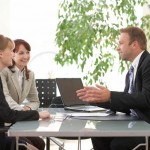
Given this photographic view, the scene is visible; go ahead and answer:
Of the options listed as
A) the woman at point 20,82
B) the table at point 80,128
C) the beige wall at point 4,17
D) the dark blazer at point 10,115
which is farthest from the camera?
the beige wall at point 4,17

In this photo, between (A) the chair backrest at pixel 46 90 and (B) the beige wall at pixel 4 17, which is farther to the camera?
(B) the beige wall at pixel 4 17

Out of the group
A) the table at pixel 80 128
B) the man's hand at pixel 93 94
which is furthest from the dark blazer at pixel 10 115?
the man's hand at pixel 93 94

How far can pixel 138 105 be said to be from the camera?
2.79 m

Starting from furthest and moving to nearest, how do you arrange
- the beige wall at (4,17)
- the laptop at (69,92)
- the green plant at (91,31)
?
the beige wall at (4,17), the green plant at (91,31), the laptop at (69,92)

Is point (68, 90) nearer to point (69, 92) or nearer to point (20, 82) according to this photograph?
point (69, 92)

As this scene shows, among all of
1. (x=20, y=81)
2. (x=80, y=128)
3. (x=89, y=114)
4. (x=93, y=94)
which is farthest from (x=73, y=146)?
(x=80, y=128)

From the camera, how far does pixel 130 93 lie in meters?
2.84

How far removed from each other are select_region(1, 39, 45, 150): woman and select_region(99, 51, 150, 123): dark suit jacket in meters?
1.03

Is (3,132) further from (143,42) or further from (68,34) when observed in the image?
(68,34)

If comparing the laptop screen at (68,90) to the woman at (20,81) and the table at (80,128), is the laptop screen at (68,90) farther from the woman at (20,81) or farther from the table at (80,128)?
the table at (80,128)

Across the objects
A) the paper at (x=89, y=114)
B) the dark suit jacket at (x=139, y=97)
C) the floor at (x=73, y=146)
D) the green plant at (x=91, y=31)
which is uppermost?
the green plant at (x=91, y=31)

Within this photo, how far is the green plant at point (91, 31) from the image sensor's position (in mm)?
5195

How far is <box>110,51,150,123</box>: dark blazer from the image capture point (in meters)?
2.77

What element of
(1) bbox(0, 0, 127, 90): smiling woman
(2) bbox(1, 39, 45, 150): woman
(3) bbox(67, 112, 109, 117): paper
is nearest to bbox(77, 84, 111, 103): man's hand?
(3) bbox(67, 112, 109, 117): paper
